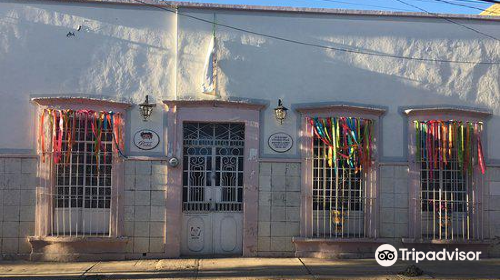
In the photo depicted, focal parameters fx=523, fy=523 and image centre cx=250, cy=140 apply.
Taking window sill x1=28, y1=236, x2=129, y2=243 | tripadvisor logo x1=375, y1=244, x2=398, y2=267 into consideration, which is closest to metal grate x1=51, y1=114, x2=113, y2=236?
window sill x1=28, y1=236, x2=129, y2=243

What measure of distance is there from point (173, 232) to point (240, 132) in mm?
2228

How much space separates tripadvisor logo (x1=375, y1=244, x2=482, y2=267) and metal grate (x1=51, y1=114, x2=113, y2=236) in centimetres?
510

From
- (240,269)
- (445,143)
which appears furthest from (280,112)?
(445,143)

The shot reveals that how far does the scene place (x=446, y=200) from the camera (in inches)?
392

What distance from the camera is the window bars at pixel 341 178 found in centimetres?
980

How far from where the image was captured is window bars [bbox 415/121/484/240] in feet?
32.7

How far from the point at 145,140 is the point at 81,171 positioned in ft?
4.21

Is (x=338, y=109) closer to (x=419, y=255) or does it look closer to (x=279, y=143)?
(x=279, y=143)

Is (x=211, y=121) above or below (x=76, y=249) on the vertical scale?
above

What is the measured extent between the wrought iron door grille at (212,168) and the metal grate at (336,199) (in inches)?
56.8

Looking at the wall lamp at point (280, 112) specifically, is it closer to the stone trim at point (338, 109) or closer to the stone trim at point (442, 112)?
the stone trim at point (338, 109)

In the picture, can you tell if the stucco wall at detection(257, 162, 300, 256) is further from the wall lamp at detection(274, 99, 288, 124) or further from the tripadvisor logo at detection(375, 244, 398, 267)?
the tripadvisor logo at detection(375, 244, 398, 267)

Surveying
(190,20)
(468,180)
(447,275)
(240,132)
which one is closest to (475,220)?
(468,180)

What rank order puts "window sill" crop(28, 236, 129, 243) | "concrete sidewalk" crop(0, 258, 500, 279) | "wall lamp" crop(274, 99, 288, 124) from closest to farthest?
"concrete sidewalk" crop(0, 258, 500, 279), "window sill" crop(28, 236, 129, 243), "wall lamp" crop(274, 99, 288, 124)
